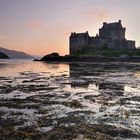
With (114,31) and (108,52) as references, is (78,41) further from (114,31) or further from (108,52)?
(108,52)

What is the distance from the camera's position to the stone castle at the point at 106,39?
172 m

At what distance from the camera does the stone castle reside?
17162 cm

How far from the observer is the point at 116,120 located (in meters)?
15.5

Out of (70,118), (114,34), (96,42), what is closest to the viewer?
(70,118)

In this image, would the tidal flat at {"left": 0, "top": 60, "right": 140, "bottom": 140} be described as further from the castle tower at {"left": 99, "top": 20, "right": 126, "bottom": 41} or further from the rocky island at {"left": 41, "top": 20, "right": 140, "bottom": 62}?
the castle tower at {"left": 99, "top": 20, "right": 126, "bottom": 41}

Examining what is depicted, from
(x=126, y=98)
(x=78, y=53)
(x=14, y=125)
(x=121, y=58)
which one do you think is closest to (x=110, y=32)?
(x=78, y=53)

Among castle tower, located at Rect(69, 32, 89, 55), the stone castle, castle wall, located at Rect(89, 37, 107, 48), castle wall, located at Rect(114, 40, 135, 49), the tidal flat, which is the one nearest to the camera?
the tidal flat

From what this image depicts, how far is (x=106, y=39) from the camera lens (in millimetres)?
173625

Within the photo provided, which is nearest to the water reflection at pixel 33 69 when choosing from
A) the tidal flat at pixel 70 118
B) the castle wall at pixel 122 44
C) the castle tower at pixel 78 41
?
the tidal flat at pixel 70 118

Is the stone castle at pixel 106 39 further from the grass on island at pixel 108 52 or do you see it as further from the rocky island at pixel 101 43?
the grass on island at pixel 108 52

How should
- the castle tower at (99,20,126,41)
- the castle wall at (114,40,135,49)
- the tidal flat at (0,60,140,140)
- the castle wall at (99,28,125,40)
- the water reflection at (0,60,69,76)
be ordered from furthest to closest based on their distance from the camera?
1. the castle wall at (99,28,125,40)
2. the castle tower at (99,20,126,41)
3. the castle wall at (114,40,135,49)
4. the water reflection at (0,60,69,76)
5. the tidal flat at (0,60,140,140)

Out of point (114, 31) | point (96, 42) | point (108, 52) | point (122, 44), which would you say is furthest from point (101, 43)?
point (108, 52)

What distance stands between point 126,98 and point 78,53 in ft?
479

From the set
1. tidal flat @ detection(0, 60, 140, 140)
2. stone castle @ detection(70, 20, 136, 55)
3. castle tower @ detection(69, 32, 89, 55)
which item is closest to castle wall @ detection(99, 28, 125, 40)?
stone castle @ detection(70, 20, 136, 55)
